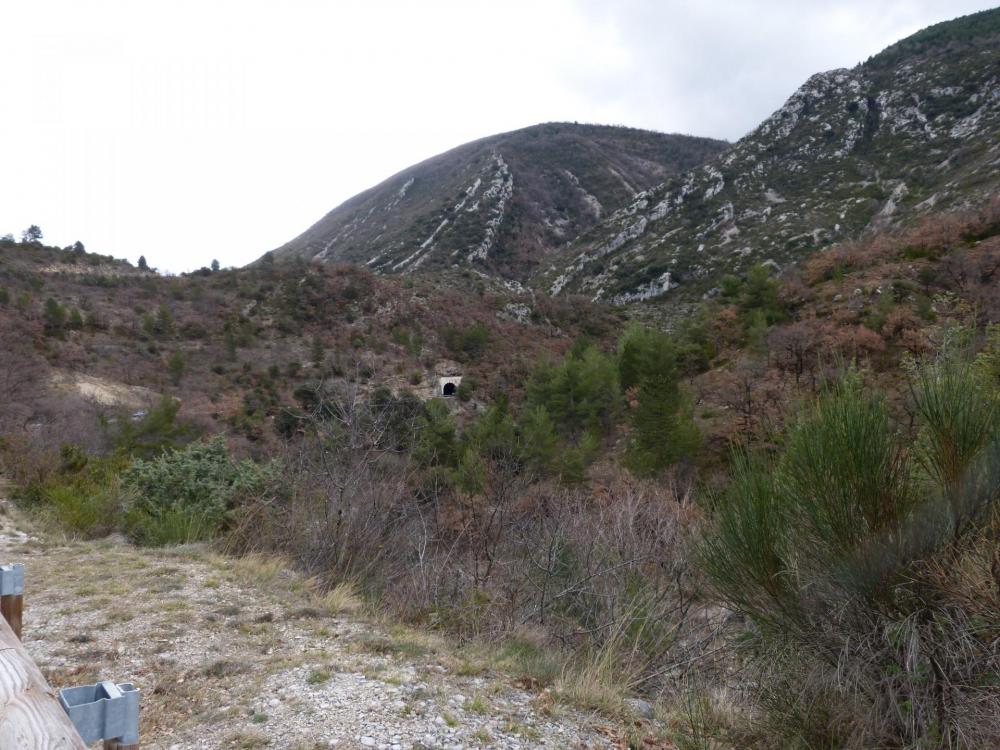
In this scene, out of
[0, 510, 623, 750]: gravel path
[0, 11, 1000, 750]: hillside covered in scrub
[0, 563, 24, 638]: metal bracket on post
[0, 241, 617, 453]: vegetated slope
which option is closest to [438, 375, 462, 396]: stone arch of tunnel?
[0, 241, 617, 453]: vegetated slope

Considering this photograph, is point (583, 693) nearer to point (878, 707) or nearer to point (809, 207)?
point (878, 707)

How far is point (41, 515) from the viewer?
748 cm

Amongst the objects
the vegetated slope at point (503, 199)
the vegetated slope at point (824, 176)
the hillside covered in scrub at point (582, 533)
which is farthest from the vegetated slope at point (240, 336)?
the vegetated slope at point (503, 199)

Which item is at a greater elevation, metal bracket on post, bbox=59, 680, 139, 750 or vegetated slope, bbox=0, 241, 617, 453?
vegetated slope, bbox=0, 241, 617, 453

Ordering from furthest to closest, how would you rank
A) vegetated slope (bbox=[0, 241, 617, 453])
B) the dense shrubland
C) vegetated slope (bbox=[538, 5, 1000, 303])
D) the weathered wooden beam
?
vegetated slope (bbox=[538, 5, 1000, 303]) < vegetated slope (bbox=[0, 241, 617, 453]) < the dense shrubland < the weathered wooden beam

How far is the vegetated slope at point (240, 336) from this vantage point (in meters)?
20.4

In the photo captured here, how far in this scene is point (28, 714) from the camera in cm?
98

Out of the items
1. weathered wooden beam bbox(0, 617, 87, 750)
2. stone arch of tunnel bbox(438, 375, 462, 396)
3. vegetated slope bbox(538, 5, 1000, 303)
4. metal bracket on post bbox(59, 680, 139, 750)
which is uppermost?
vegetated slope bbox(538, 5, 1000, 303)

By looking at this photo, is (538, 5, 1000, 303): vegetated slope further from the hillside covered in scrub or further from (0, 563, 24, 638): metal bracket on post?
(0, 563, 24, 638): metal bracket on post

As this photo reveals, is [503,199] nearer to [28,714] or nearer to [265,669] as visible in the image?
[265,669]

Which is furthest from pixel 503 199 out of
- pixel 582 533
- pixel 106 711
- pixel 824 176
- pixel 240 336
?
pixel 106 711

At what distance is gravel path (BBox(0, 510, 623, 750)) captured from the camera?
2936mm

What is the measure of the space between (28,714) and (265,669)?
293 cm

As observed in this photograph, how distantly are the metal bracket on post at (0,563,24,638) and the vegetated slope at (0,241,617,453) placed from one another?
1430cm
